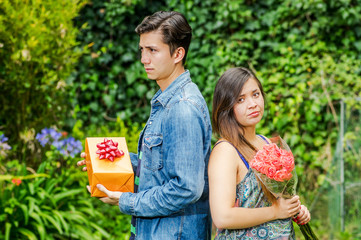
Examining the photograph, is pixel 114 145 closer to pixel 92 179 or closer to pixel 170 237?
pixel 92 179

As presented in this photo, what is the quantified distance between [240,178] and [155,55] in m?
0.61

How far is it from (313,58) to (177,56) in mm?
3293

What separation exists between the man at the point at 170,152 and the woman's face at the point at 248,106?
20 centimetres

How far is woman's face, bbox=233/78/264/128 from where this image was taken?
1932 mm

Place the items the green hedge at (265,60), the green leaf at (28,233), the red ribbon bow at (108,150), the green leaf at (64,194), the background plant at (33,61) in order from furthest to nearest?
the green hedge at (265,60)
the background plant at (33,61)
the green leaf at (64,194)
the green leaf at (28,233)
the red ribbon bow at (108,150)

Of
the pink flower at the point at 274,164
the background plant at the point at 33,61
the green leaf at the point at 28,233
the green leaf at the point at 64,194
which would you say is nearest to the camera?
the pink flower at the point at 274,164

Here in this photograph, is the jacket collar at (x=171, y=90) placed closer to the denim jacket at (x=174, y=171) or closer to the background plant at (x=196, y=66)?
the denim jacket at (x=174, y=171)

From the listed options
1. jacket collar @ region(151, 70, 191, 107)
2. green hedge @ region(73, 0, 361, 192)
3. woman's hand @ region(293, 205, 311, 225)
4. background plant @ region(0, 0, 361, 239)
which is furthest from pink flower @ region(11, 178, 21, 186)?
woman's hand @ region(293, 205, 311, 225)

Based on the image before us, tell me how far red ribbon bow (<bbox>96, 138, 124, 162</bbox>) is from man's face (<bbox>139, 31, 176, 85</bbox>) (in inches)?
14.2

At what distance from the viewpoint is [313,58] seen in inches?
188

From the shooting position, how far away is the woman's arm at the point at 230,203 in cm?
173

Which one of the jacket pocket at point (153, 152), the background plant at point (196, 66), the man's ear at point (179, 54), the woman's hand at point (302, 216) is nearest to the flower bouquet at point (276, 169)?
the woman's hand at point (302, 216)

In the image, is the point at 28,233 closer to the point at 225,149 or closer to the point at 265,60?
the point at 225,149

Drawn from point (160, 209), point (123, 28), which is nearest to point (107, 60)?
point (123, 28)
